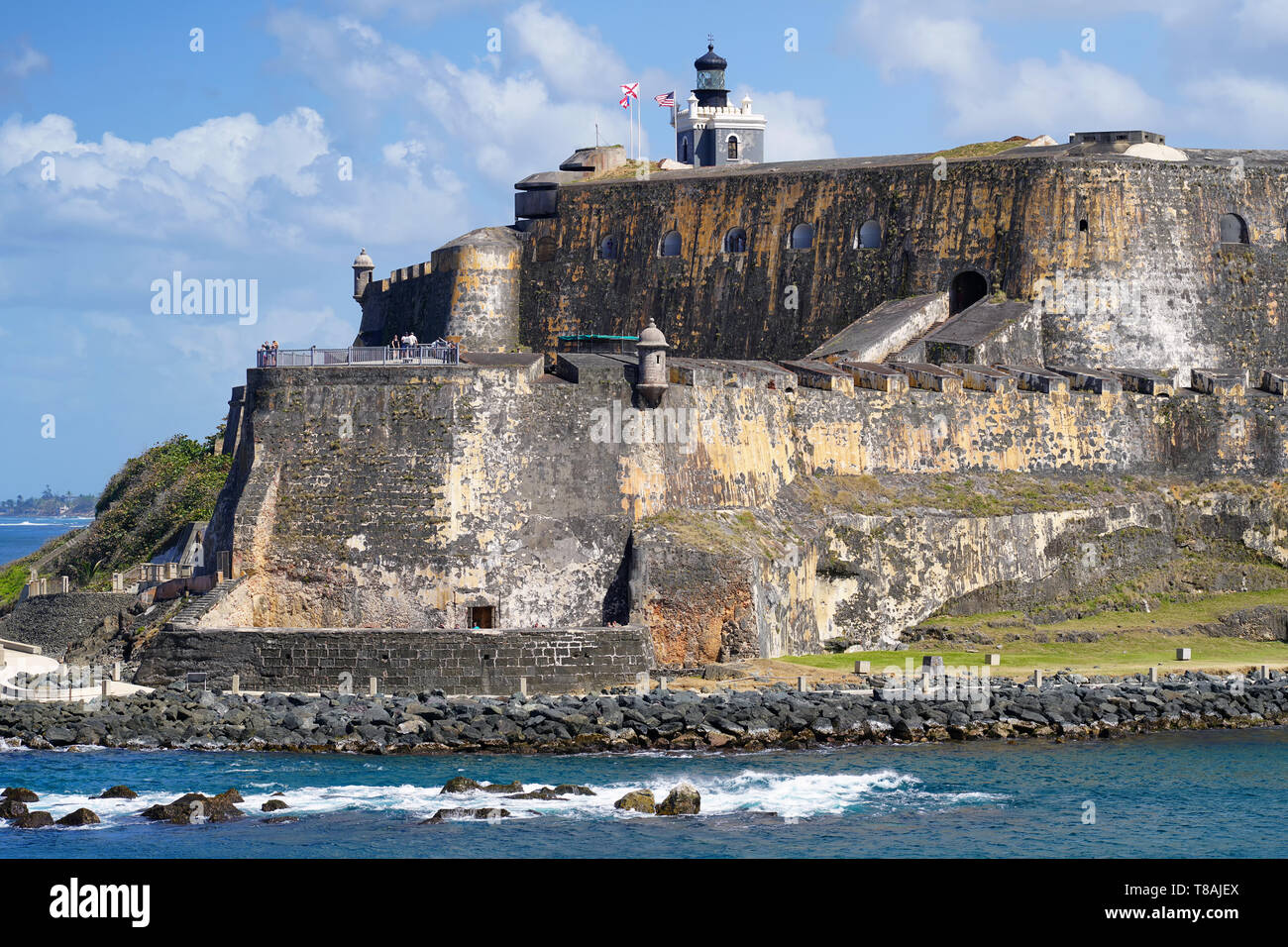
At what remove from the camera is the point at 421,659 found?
3741cm

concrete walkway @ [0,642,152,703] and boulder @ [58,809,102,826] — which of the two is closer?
boulder @ [58,809,102,826]

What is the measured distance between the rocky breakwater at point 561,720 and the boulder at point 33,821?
5727 mm

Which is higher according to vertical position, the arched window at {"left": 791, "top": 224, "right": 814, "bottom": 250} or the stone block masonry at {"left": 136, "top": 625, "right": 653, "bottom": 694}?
the arched window at {"left": 791, "top": 224, "right": 814, "bottom": 250}

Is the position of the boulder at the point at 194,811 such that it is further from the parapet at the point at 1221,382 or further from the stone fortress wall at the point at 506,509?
the parapet at the point at 1221,382

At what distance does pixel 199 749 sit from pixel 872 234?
27.6m

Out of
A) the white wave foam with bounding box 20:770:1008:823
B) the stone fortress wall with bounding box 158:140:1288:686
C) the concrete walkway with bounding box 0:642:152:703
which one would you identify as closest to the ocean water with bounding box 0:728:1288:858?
the white wave foam with bounding box 20:770:1008:823

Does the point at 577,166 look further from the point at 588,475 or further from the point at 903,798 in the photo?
the point at 903,798

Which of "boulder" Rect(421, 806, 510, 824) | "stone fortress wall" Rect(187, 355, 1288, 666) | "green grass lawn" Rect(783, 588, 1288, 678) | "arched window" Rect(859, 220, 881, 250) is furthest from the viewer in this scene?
"arched window" Rect(859, 220, 881, 250)

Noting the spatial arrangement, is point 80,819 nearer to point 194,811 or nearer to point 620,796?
point 194,811

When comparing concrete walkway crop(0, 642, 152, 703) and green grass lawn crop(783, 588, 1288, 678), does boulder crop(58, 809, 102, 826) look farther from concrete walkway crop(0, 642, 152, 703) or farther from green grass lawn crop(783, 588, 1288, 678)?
green grass lawn crop(783, 588, 1288, 678)

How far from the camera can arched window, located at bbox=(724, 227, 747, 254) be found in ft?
193

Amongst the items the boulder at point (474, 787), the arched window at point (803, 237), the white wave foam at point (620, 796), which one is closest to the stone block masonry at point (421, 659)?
the white wave foam at point (620, 796)

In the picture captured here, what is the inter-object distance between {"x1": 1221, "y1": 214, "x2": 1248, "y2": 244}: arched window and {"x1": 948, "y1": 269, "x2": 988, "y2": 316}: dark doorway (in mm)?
6415

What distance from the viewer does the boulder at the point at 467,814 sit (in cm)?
3022
